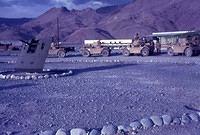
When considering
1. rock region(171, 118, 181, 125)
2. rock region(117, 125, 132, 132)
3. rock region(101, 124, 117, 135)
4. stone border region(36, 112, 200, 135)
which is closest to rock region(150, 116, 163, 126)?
stone border region(36, 112, 200, 135)

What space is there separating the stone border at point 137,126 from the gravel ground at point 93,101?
25cm

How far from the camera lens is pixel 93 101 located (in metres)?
14.1

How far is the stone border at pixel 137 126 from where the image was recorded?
9461 mm

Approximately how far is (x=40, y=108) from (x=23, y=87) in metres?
5.74

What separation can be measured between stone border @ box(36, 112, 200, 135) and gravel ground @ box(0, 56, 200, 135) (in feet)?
0.81

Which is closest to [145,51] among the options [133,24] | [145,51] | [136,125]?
[145,51]

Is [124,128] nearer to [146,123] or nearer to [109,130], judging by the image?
[109,130]

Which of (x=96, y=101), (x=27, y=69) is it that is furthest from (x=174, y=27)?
(x=96, y=101)

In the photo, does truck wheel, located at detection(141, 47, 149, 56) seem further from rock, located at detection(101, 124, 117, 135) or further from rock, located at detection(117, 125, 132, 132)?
rock, located at detection(101, 124, 117, 135)

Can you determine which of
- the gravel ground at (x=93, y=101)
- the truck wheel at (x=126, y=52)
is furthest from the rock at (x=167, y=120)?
the truck wheel at (x=126, y=52)

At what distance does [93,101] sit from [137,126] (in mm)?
4259

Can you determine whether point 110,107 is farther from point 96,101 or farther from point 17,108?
point 17,108

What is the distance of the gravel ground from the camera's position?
425 inches

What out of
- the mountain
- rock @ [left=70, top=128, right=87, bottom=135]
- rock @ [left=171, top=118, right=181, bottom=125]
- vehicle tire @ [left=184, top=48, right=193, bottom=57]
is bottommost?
rock @ [left=171, top=118, right=181, bottom=125]
